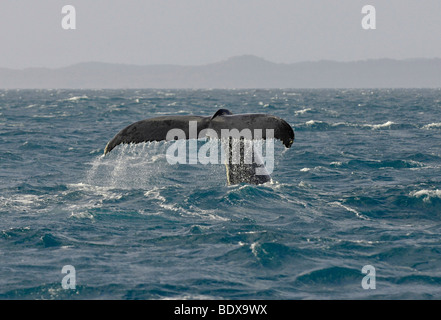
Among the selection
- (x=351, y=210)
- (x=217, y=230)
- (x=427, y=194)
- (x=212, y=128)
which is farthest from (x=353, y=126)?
(x=212, y=128)

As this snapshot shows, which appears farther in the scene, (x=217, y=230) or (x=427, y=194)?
(x=427, y=194)

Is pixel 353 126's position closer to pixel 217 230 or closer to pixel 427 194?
pixel 427 194

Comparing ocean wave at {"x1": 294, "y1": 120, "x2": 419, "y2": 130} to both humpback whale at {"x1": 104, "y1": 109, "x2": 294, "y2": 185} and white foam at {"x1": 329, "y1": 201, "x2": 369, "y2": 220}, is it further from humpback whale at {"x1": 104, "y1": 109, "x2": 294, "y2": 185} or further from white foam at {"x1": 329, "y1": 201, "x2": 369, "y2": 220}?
humpback whale at {"x1": 104, "y1": 109, "x2": 294, "y2": 185}

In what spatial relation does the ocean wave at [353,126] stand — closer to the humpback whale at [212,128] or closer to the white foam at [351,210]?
the white foam at [351,210]

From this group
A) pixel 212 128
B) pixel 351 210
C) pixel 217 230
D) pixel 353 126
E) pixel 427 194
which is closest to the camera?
pixel 212 128

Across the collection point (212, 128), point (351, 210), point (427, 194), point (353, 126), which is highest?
point (212, 128)

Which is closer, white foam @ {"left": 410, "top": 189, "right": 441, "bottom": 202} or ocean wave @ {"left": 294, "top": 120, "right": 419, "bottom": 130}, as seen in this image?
white foam @ {"left": 410, "top": 189, "right": 441, "bottom": 202}

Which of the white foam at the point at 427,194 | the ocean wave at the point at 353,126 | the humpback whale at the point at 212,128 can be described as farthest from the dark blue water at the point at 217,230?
the ocean wave at the point at 353,126

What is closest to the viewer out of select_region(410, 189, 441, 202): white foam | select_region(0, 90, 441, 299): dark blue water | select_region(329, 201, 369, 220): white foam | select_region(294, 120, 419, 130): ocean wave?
select_region(0, 90, 441, 299): dark blue water

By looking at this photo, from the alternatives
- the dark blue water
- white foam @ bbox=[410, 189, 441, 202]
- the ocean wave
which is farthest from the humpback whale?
the ocean wave

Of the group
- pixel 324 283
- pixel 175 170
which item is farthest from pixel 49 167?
pixel 324 283

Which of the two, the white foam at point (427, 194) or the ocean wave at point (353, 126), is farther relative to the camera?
the ocean wave at point (353, 126)

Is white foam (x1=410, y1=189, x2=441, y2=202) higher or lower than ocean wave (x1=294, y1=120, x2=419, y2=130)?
lower

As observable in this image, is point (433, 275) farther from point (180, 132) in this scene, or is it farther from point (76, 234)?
point (76, 234)
